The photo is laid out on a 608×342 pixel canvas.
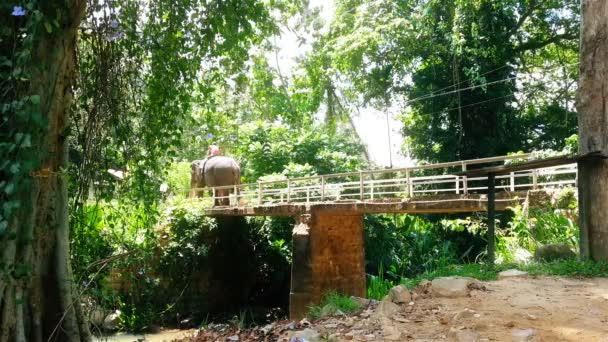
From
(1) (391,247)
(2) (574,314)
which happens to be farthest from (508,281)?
(1) (391,247)

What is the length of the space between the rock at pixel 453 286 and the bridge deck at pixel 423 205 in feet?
15.7

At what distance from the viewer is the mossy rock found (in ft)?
26.4

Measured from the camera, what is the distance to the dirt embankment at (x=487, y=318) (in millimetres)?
4664

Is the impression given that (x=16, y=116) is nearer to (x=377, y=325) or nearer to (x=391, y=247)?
(x=377, y=325)

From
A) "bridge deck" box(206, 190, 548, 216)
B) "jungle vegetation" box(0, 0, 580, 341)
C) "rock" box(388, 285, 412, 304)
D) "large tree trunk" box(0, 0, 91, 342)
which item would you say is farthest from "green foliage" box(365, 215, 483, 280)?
"large tree trunk" box(0, 0, 91, 342)

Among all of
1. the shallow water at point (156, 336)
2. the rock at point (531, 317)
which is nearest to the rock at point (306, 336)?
the rock at point (531, 317)

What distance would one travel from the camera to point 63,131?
14.9 feet

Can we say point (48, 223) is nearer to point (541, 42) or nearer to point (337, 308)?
point (337, 308)

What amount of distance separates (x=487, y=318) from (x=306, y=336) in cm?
167

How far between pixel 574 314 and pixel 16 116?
5.01 metres

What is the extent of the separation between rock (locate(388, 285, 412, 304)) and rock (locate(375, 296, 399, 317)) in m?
0.09

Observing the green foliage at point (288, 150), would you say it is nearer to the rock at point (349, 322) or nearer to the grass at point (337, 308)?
the grass at point (337, 308)

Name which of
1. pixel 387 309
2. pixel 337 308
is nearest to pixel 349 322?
pixel 387 309

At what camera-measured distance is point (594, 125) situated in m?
7.68
